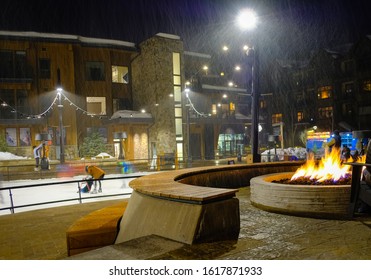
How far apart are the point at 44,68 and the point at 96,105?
640 centimetres

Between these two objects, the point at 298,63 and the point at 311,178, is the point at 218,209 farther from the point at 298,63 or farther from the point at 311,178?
the point at 298,63

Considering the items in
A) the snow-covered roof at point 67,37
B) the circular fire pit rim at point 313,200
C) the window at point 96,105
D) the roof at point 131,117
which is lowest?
the circular fire pit rim at point 313,200

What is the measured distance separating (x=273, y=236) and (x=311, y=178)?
2.63 metres

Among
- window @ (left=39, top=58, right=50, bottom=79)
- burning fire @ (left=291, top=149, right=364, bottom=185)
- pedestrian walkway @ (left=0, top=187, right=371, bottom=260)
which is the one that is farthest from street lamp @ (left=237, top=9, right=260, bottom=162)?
window @ (left=39, top=58, right=50, bottom=79)

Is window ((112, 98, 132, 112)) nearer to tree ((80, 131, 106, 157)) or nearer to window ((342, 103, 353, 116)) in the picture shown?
tree ((80, 131, 106, 157))

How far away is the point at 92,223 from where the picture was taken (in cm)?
461

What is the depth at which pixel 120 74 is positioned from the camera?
35500mm

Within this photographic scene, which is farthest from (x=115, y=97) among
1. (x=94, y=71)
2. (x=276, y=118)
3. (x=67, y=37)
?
(x=276, y=118)

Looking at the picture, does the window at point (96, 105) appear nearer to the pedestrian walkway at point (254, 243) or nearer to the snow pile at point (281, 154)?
the snow pile at point (281, 154)

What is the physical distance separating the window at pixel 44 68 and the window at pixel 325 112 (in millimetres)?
38057

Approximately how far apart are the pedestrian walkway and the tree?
932 inches

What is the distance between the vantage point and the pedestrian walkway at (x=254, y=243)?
10.7 feet

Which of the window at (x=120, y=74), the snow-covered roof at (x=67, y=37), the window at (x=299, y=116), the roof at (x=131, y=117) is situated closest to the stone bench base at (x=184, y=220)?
the roof at (x=131, y=117)

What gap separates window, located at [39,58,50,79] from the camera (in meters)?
31.3
